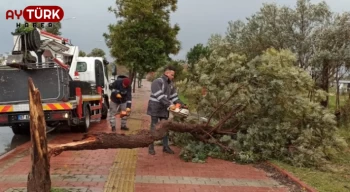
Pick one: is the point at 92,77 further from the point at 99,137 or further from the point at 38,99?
the point at 38,99

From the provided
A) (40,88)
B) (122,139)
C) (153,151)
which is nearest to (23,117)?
(40,88)

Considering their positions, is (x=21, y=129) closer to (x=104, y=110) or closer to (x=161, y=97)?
(x=104, y=110)

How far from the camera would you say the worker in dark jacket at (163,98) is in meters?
8.23

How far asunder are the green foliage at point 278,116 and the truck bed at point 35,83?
168 inches

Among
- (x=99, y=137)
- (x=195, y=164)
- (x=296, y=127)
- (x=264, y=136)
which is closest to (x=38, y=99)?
(x=99, y=137)

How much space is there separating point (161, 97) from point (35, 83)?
13.2 feet

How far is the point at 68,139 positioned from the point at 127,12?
22.5ft

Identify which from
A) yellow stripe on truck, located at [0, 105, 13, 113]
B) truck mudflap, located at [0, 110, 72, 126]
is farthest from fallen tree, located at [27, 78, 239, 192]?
yellow stripe on truck, located at [0, 105, 13, 113]

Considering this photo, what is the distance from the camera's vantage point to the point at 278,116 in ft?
27.4

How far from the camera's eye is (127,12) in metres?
16.3

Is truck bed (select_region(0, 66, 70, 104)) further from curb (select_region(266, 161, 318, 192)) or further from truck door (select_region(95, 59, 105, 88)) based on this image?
curb (select_region(266, 161, 318, 192))

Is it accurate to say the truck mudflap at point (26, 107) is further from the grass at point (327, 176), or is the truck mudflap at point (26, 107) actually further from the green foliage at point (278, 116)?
the grass at point (327, 176)

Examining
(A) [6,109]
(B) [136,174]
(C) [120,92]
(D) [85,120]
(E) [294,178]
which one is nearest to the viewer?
(E) [294,178]

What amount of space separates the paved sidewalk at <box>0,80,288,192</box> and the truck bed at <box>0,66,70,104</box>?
2174 millimetres
